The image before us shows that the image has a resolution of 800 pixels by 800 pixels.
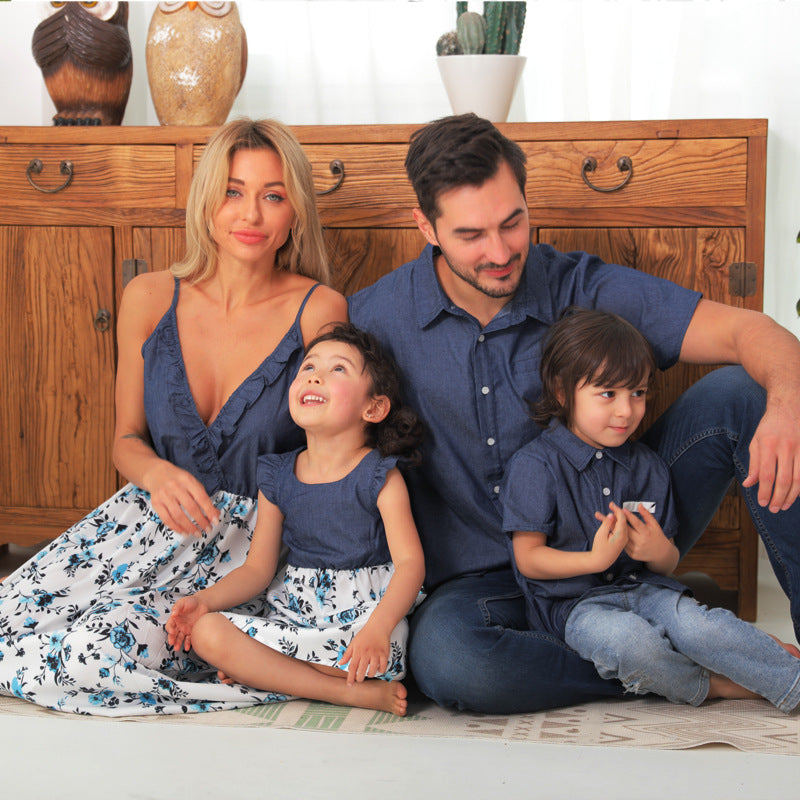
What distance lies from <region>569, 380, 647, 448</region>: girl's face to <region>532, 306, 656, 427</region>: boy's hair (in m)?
0.01

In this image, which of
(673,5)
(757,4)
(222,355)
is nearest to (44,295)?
(222,355)

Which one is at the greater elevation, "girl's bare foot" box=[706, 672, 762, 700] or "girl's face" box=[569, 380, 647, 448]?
"girl's face" box=[569, 380, 647, 448]

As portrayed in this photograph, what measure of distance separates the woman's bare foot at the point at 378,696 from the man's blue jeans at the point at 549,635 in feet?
0.13

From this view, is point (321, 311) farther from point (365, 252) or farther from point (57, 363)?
point (57, 363)

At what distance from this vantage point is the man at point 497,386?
1485 millimetres

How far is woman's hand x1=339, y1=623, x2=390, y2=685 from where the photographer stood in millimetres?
1424

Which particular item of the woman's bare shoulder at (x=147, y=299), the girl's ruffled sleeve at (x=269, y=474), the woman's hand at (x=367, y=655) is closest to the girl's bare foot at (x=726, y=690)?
the woman's hand at (x=367, y=655)

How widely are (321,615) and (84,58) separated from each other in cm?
138

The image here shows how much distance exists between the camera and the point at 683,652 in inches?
57.6

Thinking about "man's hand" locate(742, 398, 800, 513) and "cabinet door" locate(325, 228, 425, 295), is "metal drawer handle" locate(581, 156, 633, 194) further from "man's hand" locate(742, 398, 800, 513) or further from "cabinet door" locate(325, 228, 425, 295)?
"man's hand" locate(742, 398, 800, 513)

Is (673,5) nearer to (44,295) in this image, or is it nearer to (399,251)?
(399,251)

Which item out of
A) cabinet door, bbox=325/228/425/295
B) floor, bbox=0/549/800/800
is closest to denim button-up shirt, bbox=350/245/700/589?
cabinet door, bbox=325/228/425/295

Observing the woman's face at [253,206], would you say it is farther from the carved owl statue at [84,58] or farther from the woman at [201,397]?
the carved owl statue at [84,58]

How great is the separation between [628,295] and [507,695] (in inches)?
27.2
